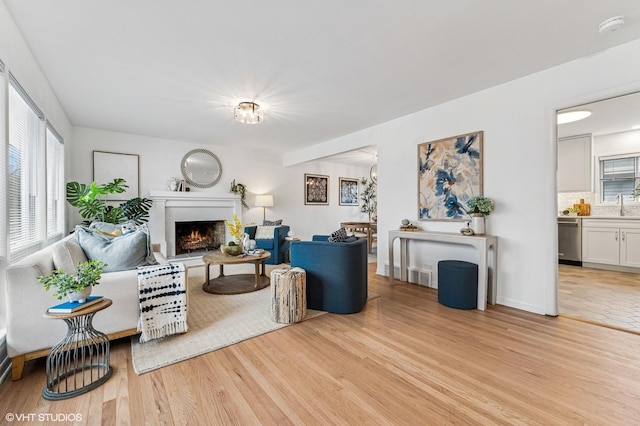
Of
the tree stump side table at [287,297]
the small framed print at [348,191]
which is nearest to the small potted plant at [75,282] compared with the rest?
the tree stump side table at [287,297]

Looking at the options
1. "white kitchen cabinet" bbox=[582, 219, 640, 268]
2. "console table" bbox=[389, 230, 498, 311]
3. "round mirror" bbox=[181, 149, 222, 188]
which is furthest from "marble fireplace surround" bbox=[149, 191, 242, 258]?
"white kitchen cabinet" bbox=[582, 219, 640, 268]

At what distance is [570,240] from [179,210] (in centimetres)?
773

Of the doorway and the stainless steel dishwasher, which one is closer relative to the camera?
the doorway

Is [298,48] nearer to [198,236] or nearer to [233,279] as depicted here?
[233,279]

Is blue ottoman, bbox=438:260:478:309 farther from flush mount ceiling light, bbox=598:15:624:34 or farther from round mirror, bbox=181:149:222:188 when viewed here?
round mirror, bbox=181:149:222:188

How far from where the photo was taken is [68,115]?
166 inches

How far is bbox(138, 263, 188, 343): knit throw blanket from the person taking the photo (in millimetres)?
2250

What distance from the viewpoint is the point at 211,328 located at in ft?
8.54

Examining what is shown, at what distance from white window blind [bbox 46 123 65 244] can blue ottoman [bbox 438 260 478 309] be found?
4819 mm

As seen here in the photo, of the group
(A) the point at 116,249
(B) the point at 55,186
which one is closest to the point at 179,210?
(B) the point at 55,186

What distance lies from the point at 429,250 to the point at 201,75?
367 cm

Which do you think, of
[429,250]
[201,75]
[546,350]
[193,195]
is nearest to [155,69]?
[201,75]

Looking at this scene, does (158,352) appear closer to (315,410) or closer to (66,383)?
(66,383)

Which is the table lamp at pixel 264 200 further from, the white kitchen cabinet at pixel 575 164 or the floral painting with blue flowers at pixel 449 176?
the white kitchen cabinet at pixel 575 164
